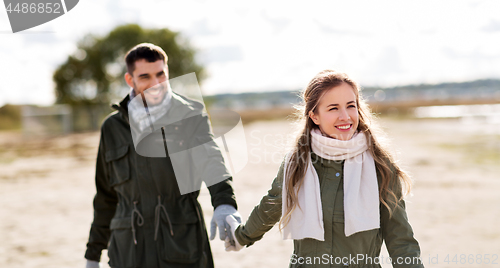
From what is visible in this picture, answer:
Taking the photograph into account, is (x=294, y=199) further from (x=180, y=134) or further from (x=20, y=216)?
(x=20, y=216)

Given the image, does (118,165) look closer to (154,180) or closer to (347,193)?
(154,180)

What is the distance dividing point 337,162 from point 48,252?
480 cm

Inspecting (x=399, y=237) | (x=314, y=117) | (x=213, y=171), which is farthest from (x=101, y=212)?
(x=399, y=237)

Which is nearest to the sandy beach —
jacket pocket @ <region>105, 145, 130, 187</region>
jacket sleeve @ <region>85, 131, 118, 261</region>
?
jacket pocket @ <region>105, 145, 130, 187</region>

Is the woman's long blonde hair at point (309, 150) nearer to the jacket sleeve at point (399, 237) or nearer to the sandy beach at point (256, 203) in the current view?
the jacket sleeve at point (399, 237)

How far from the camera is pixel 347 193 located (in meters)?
2.07

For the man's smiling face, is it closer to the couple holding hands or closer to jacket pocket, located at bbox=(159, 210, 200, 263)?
the couple holding hands

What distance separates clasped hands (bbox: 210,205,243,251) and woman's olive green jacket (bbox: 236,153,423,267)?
412mm

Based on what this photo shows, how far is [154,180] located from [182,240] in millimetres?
389

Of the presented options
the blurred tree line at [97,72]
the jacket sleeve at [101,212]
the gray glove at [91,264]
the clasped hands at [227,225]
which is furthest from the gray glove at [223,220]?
the blurred tree line at [97,72]

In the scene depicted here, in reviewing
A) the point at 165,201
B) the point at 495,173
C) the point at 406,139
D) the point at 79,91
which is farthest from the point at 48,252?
the point at 79,91

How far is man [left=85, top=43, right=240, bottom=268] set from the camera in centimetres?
259

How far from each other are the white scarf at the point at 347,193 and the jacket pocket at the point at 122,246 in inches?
39.4

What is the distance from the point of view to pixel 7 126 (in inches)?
1625
